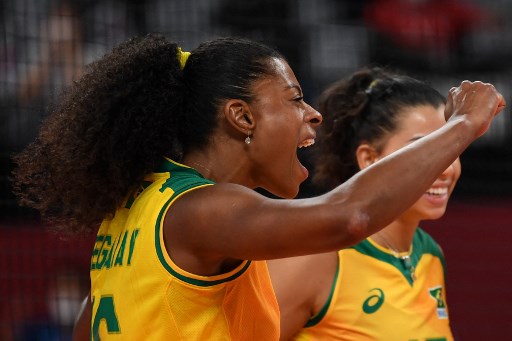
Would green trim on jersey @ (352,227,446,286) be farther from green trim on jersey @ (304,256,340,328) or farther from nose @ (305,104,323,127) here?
nose @ (305,104,323,127)

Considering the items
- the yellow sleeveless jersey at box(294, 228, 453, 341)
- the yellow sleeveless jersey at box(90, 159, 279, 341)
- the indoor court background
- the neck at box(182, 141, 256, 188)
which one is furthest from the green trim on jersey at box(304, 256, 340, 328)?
the indoor court background

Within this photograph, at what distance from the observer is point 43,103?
4.26 m

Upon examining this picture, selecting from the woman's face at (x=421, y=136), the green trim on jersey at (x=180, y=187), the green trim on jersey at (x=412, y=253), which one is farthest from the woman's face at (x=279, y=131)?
the woman's face at (x=421, y=136)

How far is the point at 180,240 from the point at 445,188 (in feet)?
4.36

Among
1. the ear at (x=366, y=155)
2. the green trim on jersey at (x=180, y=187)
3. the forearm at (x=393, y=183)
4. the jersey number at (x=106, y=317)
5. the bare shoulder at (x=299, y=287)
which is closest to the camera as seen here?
the forearm at (x=393, y=183)

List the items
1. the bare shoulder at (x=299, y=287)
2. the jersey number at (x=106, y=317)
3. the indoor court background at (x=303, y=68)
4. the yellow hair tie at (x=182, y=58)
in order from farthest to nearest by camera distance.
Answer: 1. the indoor court background at (x=303, y=68)
2. the bare shoulder at (x=299, y=287)
3. the yellow hair tie at (x=182, y=58)
4. the jersey number at (x=106, y=317)

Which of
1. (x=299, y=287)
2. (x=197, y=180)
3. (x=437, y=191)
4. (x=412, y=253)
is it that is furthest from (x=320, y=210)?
(x=412, y=253)

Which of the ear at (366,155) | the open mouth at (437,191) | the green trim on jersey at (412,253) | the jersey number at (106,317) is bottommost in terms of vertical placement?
the green trim on jersey at (412,253)

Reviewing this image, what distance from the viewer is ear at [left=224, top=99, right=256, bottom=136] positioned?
2.05 meters

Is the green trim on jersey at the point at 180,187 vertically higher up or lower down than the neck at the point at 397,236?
higher up

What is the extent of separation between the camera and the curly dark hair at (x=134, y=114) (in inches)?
81.3

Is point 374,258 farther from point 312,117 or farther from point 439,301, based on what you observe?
point 312,117

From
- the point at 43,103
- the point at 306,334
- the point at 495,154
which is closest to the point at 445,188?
the point at 306,334

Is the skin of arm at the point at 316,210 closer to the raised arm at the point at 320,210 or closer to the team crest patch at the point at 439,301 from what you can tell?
the raised arm at the point at 320,210
